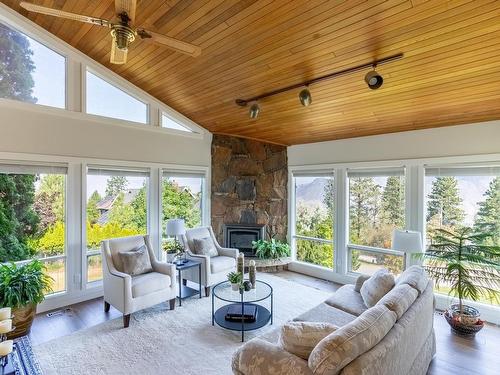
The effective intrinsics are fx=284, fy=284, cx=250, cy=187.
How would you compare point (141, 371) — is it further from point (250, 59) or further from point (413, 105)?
point (413, 105)

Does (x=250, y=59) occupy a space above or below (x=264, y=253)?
above


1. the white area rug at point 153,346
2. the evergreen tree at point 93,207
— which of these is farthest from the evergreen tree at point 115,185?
the white area rug at point 153,346

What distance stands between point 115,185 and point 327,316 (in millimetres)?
3752

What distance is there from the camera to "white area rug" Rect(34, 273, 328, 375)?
8.86 feet

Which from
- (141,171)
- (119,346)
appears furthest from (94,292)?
(141,171)

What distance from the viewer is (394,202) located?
4637mm

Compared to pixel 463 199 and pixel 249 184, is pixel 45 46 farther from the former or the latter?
pixel 463 199

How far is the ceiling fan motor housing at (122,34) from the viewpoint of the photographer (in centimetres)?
204

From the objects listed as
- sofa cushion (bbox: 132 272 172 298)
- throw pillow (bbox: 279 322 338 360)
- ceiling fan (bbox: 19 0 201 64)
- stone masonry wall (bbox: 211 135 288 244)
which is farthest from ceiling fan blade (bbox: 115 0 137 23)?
stone masonry wall (bbox: 211 135 288 244)

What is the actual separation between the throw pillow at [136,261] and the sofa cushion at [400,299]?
2992 millimetres

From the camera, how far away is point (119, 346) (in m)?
3.04

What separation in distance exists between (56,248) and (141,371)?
97.1 inches

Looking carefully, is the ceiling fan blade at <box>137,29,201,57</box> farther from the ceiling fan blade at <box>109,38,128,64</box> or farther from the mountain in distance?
the mountain in distance

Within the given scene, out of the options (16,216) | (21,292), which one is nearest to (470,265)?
(21,292)
